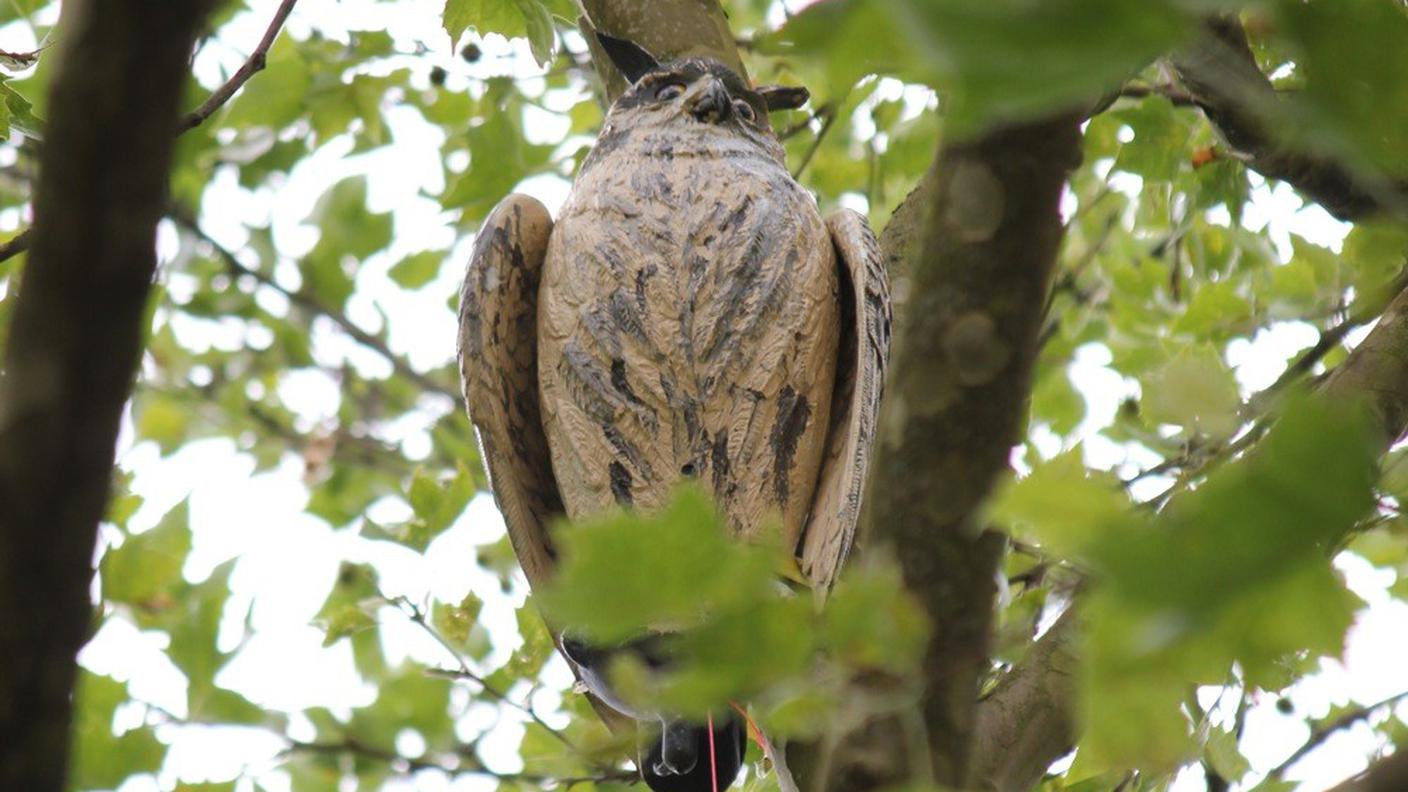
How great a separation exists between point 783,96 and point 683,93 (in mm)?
568

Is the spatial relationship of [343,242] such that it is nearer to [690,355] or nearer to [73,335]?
[690,355]

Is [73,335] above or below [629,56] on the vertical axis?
above

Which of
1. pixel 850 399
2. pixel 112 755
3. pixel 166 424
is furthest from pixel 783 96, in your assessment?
pixel 166 424

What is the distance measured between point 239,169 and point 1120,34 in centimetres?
562

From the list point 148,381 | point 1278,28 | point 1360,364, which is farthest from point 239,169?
point 1278,28

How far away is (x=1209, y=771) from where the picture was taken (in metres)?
3.23

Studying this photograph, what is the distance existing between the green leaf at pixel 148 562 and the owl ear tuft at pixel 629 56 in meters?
1.91

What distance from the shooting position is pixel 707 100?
3.63 m

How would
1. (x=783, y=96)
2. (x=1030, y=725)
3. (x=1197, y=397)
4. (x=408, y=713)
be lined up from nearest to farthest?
(x=1197, y=397), (x=1030, y=725), (x=783, y=96), (x=408, y=713)

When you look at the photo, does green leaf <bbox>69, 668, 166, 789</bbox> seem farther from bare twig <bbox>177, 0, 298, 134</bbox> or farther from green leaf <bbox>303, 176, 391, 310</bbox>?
green leaf <bbox>303, 176, 391, 310</bbox>

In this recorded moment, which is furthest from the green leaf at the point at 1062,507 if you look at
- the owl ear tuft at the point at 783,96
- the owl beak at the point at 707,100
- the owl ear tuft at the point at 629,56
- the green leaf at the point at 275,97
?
the green leaf at the point at 275,97

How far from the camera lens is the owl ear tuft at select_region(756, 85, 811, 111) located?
410 centimetres

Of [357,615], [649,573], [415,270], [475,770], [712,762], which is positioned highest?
[649,573]

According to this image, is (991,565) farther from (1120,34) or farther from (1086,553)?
(1120,34)
